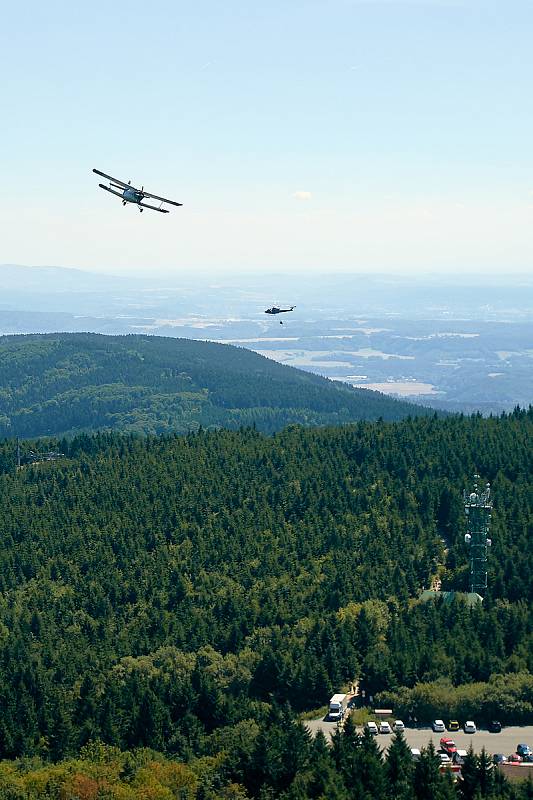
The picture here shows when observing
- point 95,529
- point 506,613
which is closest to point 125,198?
point 506,613

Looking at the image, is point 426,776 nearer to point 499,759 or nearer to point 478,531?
point 499,759

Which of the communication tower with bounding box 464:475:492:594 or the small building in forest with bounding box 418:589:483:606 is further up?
the communication tower with bounding box 464:475:492:594

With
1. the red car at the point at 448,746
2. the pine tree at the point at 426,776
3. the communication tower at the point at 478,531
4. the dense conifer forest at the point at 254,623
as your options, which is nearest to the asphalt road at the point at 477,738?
the red car at the point at 448,746

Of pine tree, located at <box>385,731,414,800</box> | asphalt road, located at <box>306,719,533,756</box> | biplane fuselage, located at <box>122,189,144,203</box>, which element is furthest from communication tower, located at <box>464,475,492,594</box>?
biplane fuselage, located at <box>122,189,144,203</box>

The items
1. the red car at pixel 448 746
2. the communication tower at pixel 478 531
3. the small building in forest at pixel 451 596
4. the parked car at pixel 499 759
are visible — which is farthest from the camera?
the small building in forest at pixel 451 596

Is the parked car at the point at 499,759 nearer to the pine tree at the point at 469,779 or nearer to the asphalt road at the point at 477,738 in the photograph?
the asphalt road at the point at 477,738

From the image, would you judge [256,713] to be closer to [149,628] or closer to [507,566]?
[149,628]

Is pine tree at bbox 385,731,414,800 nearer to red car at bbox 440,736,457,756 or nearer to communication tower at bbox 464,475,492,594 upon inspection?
red car at bbox 440,736,457,756
